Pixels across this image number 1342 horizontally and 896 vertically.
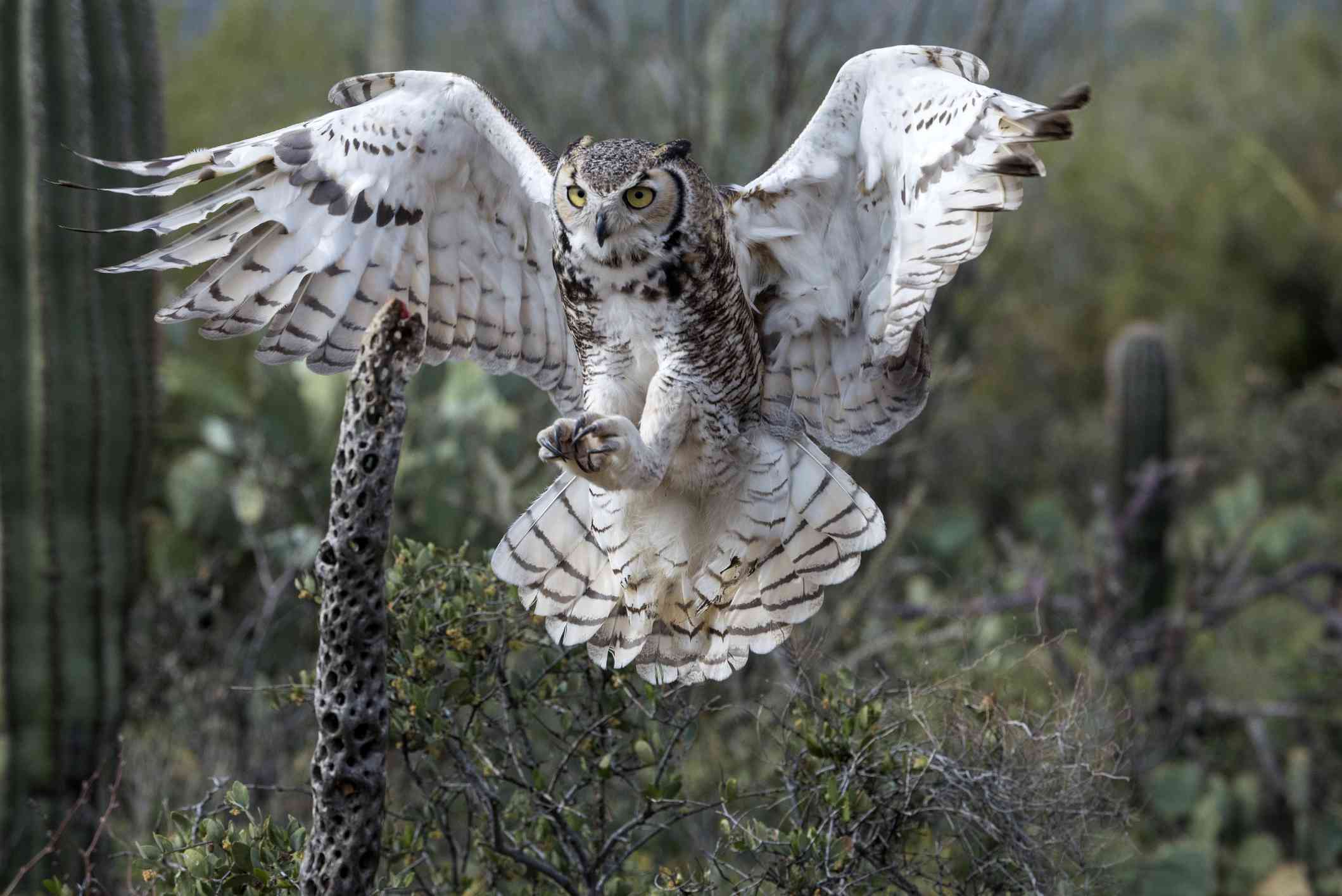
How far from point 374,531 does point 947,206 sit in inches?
50.9

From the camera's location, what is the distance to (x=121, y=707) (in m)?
3.94

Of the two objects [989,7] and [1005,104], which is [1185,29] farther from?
[1005,104]

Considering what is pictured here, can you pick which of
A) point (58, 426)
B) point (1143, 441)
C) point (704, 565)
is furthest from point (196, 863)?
point (1143, 441)

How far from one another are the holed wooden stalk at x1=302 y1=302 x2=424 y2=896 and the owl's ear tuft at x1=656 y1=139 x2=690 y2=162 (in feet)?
3.26

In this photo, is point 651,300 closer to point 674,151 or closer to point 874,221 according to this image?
point 674,151

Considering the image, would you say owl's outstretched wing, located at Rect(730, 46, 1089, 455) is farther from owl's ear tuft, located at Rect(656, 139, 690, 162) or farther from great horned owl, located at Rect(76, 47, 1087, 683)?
owl's ear tuft, located at Rect(656, 139, 690, 162)

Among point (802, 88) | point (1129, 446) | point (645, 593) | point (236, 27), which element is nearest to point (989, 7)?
point (802, 88)

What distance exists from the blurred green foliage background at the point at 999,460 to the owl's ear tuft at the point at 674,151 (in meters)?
1.05

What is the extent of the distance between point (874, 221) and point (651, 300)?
21.2 inches

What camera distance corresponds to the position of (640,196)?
265cm

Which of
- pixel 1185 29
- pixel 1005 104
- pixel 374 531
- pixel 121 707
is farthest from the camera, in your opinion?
pixel 1185 29

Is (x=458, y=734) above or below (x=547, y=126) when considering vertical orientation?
below

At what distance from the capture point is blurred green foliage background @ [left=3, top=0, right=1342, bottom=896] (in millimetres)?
4445

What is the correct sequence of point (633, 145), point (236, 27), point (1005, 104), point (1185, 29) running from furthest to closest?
point (1185, 29), point (236, 27), point (633, 145), point (1005, 104)
